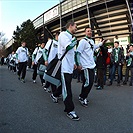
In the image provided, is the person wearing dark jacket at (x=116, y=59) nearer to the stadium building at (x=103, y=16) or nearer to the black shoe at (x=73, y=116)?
the black shoe at (x=73, y=116)

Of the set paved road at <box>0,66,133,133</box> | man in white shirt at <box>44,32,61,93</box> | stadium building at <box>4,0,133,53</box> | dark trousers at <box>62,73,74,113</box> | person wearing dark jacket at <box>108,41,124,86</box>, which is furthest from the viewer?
stadium building at <box>4,0,133,53</box>

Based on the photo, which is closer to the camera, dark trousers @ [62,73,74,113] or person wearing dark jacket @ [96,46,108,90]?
dark trousers @ [62,73,74,113]

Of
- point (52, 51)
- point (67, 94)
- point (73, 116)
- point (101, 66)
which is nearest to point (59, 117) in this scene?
point (73, 116)

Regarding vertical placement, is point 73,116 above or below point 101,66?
below

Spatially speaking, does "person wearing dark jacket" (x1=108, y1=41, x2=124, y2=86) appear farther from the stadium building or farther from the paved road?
the stadium building

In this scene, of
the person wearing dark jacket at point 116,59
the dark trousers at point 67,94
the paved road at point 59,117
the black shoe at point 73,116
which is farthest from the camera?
the person wearing dark jacket at point 116,59

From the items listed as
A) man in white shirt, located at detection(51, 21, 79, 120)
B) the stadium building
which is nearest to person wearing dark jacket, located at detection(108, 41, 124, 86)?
man in white shirt, located at detection(51, 21, 79, 120)

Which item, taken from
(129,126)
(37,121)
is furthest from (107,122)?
(37,121)

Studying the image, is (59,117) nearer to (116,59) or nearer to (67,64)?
(67,64)

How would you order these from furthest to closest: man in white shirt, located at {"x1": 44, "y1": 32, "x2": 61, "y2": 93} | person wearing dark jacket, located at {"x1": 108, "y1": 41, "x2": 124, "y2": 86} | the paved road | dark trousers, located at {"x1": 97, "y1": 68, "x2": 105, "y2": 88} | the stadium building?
the stadium building → person wearing dark jacket, located at {"x1": 108, "y1": 41, "x2": 124, "y2": 86} → dark trousers, located at {"x1": 97, "y1": 68, "x2": 105, "y2": 88} → man in white shirt, located at {"x1": 44, "y1": 32, "x2": 61, "y2": 93} → the paved road

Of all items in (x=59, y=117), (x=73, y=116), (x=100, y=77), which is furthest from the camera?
(x=100, y=77)

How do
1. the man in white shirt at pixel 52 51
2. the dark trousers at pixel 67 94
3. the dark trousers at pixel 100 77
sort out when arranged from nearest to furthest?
the dark trousers at pixel 67 94 → the man in white shirt at pixel 52 51 → the dark trousers at pixel 100 77

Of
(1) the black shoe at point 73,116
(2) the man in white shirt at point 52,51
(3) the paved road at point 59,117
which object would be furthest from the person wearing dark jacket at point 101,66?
(1) the black shoe at point 73,116

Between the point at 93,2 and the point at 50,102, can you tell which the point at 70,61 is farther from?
the point at 93,2
